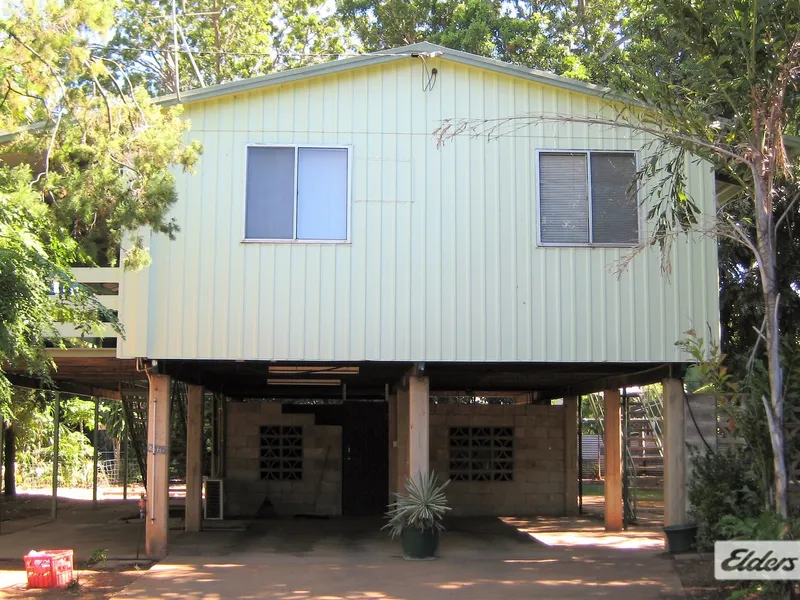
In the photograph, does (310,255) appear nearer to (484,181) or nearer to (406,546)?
(484,181)

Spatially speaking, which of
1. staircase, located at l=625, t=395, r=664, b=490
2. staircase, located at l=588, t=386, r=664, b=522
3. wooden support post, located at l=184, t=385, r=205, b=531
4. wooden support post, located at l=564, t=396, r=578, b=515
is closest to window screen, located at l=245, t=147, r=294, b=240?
wooden support post, located at l=184, t=385, r=205, b=531

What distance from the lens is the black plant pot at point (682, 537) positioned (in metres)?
10.8

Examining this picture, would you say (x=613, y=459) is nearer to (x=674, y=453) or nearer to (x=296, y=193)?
(x=674, y=453)

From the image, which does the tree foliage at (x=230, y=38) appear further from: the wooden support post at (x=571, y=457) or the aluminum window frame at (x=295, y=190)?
the aluminum window frame at (x=295, y=190)

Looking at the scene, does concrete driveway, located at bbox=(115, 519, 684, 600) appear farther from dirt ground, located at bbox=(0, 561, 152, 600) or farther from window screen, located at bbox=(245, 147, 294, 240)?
window screen, located at bbox=(245, 147, 294, 240)

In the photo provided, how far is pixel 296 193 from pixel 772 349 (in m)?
5.92

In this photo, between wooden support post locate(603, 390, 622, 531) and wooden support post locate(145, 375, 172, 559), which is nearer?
wooden support post locate(145, 375, 172, 559)

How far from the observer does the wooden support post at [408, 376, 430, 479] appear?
11.3 metres

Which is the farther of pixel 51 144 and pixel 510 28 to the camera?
pixel 510 28

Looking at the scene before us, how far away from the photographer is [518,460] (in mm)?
17734

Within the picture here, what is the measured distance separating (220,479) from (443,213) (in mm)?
7513

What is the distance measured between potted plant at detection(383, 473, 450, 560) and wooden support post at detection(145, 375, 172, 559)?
2.91 meters

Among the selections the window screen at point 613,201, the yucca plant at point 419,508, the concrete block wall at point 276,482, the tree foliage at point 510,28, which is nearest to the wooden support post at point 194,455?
the concrete block wall at point 276,482

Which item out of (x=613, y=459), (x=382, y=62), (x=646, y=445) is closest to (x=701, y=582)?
(x=613, y=459)
